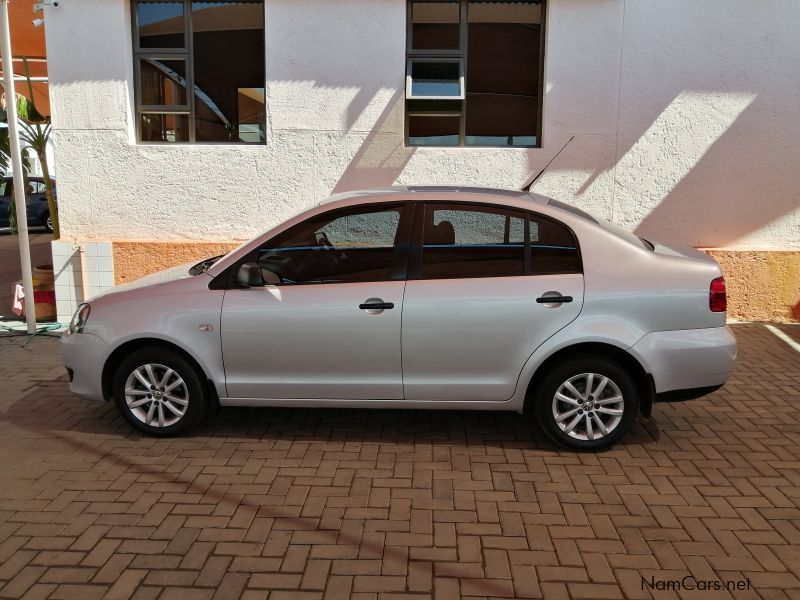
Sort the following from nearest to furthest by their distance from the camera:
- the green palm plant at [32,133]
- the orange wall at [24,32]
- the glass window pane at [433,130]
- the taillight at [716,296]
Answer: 1. the taillight at [716,296]
2. the glass window pane at [433,130]
3. the green palm plant at [32,133]
4. the orange wall at [24,32]

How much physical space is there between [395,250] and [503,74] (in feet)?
14.4

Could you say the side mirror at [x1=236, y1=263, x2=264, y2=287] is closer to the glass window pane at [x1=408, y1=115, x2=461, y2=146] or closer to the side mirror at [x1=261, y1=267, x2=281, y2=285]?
the side mirror at [x1=261, y1=267, x2=281, y2=285]

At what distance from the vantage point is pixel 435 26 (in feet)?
26.5

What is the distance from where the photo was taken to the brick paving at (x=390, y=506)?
325 centimetres

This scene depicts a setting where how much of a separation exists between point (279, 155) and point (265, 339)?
4033mm

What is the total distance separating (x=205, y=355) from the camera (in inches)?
184

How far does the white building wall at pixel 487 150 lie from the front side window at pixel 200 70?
257 millimetres

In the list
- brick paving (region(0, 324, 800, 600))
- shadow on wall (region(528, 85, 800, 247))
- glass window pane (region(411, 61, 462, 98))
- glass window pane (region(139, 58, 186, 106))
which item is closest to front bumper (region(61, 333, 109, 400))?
brick paving (region(0, 324, 800, 600))

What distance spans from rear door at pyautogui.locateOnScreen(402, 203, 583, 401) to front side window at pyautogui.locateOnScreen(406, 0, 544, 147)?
12.4ft

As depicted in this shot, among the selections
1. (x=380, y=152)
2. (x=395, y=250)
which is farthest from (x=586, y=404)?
(x=380, y=152)

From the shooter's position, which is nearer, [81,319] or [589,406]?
[589,406]

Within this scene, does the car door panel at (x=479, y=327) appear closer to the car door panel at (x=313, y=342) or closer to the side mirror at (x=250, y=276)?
the car door panel at (x=313, y=342)

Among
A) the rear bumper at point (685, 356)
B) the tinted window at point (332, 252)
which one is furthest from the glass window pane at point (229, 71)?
the rear bumper at point (685, 356)

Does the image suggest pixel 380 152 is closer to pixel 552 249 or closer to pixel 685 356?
pixel 552 249
